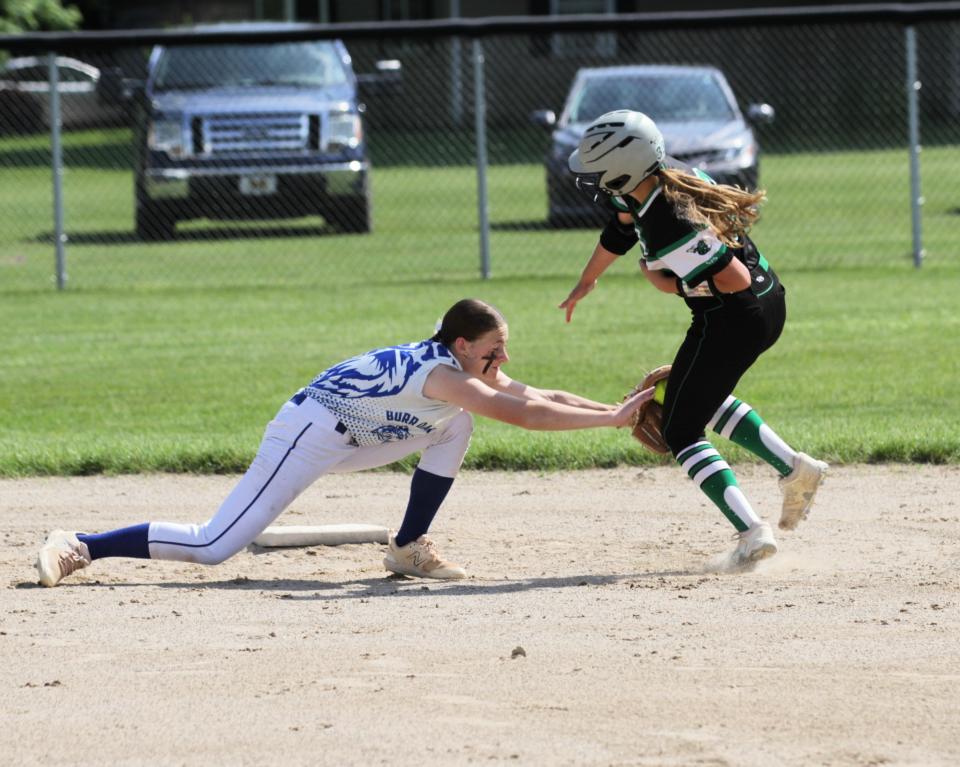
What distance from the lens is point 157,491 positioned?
8.39 metres

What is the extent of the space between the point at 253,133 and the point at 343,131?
924mm

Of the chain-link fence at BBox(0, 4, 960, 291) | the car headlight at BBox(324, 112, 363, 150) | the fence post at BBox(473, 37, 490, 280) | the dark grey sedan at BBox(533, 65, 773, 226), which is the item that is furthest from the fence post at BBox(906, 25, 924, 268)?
the car headlight at BBox(324, 112, 363, 150)

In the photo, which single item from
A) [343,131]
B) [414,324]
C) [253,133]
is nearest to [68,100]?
[253,133]

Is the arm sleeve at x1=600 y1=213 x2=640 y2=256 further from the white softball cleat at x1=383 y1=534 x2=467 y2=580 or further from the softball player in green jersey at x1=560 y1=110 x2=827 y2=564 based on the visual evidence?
the white softball cleat at x1=383 y1=534 x2=467 y2=580

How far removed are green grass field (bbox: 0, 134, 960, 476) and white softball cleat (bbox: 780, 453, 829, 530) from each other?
2.22 meters

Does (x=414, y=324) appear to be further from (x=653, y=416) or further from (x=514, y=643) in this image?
(x=514, y=643)

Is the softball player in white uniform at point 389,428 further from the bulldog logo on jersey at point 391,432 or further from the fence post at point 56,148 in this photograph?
the fence post at point 56,148

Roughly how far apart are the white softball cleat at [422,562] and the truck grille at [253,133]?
1086cm

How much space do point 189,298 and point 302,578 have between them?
8.74 metres

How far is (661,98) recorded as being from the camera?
18797 millimetres

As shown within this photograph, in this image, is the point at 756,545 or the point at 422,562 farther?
the point at 422,562

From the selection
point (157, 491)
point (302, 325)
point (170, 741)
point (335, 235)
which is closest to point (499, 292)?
point (302, 325)

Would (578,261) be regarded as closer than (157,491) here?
No

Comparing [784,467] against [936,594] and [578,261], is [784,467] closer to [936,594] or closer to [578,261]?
[936,594]
